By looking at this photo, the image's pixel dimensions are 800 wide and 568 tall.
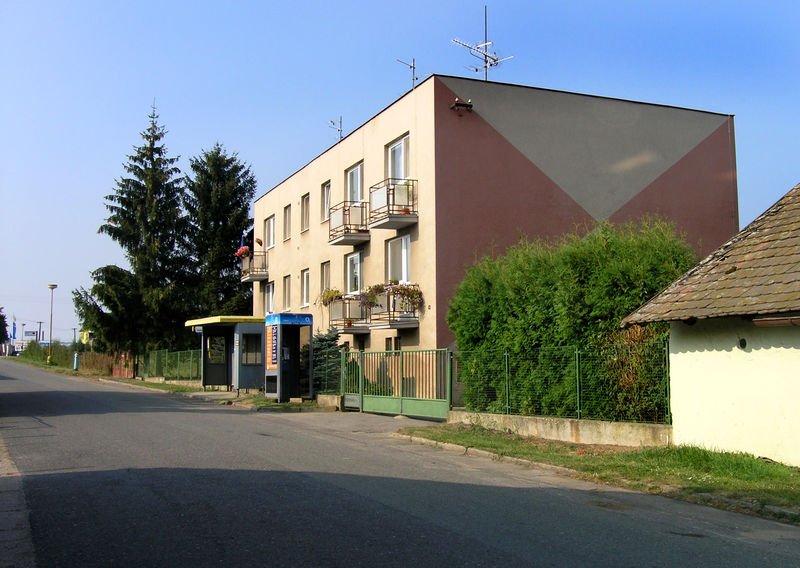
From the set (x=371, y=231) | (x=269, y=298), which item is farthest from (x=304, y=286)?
(x=371, y=231)

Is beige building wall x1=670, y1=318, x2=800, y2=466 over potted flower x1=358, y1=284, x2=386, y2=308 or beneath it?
beneath

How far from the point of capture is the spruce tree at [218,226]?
5491 cm

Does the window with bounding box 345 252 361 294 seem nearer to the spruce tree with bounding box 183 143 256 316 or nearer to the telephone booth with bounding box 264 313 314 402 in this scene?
the telephone booth with bounding box 264 313 314 402

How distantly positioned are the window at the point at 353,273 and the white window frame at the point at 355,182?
224 cm

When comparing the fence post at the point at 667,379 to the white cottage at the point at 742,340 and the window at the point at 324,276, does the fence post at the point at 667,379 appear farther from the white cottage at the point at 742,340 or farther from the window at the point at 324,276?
the window at the point at 324,276

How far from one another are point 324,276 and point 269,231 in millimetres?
8665

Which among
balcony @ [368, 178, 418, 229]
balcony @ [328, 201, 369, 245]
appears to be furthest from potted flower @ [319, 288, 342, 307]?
balcony @ [368, 178, 418, 229]

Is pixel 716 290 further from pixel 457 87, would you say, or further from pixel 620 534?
pixel 457 87

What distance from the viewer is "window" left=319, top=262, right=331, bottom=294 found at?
33.0m

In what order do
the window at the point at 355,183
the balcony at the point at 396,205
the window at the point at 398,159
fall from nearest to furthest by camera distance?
the balcony at the point at 396,205 < the window at the point at 398,159 < the window at the point at 355,183

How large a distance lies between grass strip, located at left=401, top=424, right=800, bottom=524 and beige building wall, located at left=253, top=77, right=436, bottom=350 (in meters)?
11.5

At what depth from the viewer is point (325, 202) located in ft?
111

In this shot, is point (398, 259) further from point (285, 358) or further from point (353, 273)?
point (285, 358)

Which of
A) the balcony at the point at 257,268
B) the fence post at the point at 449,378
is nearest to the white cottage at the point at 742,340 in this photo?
the fence post at the point at 449,378
